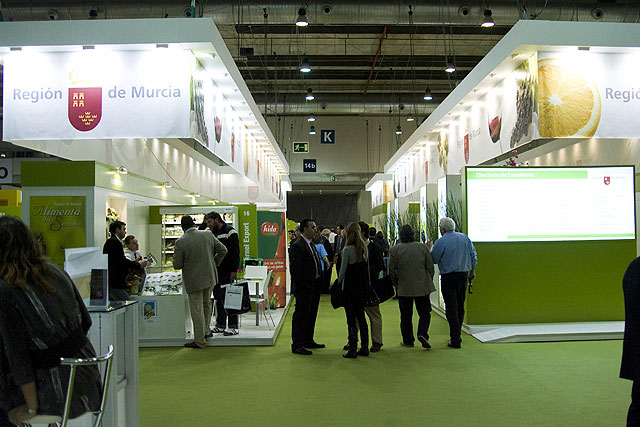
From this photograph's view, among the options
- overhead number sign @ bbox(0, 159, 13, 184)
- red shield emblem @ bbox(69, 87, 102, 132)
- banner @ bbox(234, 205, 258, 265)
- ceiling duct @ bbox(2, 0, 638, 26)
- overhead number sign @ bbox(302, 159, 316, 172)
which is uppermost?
ceiling duct @ bbox(2, 0, 638, 26)

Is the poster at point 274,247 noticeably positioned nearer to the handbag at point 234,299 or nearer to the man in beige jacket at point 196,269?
the handbag at point 234,299

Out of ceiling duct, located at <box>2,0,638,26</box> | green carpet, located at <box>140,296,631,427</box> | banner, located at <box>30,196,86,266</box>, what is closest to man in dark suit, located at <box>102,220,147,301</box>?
green carpet, located at <box>140,296,631,427</box>

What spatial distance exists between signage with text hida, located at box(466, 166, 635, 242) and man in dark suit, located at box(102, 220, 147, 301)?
4256 mm

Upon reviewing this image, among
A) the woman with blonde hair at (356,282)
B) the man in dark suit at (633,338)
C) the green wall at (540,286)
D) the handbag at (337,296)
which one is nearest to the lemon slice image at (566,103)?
the green wall at (540,286)

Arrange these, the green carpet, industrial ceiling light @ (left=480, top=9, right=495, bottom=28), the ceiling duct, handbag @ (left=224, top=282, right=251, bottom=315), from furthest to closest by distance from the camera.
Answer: the ceiling duct → industrial ceiling light @ (left=480, top=9, right=495, bottom=28) → handbag @ (left=224, top=282, right=251, bottom=315) → the green carpet

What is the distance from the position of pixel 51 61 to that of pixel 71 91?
41 cm

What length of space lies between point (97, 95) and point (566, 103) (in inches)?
205

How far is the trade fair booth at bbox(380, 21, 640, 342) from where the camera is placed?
677cm

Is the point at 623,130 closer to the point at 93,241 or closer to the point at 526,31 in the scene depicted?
the point at 526,31

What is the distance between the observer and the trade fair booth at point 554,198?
677cm

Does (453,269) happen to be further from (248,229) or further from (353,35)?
(353,35)

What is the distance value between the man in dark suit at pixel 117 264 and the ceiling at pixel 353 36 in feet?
13.0

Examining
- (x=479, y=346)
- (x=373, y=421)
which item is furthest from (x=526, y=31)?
(x=373, y=421)

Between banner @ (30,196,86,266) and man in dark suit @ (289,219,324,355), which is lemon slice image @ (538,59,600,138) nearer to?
man in dark suit @ (289,219,324,355)
